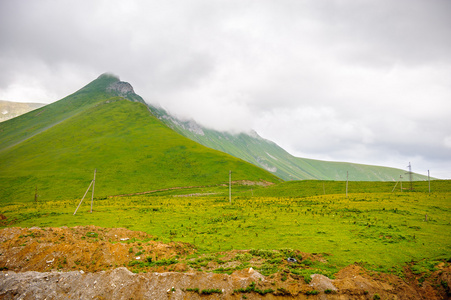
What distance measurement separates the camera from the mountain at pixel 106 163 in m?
103

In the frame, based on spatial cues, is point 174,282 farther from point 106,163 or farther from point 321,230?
point 106,163

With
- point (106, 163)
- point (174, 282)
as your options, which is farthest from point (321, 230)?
point (106, 163)

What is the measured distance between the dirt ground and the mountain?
84336 mm

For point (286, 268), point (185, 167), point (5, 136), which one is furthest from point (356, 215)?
point (5, 136)

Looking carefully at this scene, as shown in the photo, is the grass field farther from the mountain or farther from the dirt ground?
the mountain

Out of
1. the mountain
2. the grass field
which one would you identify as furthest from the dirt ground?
the mountain

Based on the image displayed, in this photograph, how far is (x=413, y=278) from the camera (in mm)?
16516

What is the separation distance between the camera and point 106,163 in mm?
129375

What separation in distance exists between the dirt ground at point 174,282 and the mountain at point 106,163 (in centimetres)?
8434

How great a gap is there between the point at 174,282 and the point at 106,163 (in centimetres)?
13009

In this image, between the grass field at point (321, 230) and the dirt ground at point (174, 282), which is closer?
the dirt ground at point (174, 282)

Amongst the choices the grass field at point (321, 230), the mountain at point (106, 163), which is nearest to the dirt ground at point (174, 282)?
the grass field at point (321, 230)

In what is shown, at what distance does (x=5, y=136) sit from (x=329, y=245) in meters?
268

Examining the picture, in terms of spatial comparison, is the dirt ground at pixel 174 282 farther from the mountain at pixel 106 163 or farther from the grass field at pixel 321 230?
the mountain at pixel 106 163
